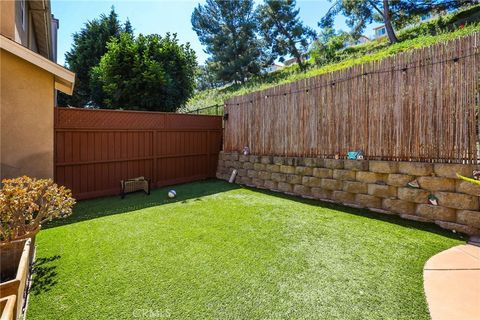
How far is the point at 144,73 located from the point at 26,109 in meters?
5.57

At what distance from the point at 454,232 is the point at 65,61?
1928 centimetres

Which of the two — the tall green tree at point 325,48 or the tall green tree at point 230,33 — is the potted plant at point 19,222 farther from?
the tall green tree at point 230,33

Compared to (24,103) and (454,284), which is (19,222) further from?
(454,284)

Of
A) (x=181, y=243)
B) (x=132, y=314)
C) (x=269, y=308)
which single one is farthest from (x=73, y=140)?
(x=269, y=308)

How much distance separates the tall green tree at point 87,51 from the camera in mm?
14656

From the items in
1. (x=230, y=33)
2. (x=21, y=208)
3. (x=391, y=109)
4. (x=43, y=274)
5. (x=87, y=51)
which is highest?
(x=230, y=33)

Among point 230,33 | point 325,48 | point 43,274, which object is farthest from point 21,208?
point 325,48

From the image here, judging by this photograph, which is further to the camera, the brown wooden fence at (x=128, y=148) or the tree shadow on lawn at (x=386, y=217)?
the brown wooden fence at (x=128, y=148)

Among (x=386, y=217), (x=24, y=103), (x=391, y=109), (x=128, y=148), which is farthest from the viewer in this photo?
(x=128, y=148)

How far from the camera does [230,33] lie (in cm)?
2638

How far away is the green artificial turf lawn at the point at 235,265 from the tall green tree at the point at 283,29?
2405 centimetres

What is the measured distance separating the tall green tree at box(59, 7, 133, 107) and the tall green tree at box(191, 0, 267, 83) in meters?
12.7

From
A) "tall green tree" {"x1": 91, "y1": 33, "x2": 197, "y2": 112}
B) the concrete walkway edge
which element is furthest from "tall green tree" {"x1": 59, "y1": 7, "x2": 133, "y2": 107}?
the concrete walkway edge

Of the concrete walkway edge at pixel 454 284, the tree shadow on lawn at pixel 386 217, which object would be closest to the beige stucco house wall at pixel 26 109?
the tree shadow on lawn at pixel 386 217
